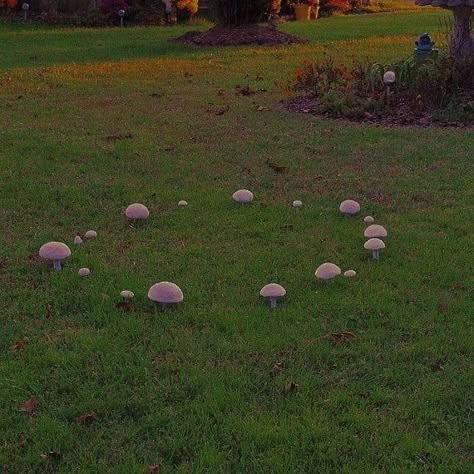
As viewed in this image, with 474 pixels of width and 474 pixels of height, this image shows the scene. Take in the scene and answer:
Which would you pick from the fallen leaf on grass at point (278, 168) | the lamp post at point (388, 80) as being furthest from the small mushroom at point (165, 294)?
the lamp post at point (388, 80)

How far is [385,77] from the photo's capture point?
10.2 m

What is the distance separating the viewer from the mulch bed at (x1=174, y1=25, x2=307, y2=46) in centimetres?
1872

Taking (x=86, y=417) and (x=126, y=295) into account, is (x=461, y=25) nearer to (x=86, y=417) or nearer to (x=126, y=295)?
(x=126, y=295)

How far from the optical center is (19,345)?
404 cm

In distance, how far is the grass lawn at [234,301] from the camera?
10.7 feet

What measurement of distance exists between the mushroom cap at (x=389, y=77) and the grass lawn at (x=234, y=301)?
131cm

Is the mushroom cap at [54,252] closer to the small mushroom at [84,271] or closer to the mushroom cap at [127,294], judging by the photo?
the small mushroom at [84,271]

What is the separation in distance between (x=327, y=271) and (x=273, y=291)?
1.45 feet

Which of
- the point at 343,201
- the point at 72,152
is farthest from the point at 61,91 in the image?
the point at 343,201

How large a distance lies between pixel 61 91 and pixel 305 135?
198 inches

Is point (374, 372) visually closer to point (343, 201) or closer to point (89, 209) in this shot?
point (343, 201)

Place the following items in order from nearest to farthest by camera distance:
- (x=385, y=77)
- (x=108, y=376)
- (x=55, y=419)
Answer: (x=55, y=419) < (x=108, y=376) < (x=385, y=77)

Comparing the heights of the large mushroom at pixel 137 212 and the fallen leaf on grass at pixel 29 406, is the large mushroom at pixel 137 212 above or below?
above

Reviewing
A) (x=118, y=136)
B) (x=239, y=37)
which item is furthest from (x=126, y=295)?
(x=239, y=37)
